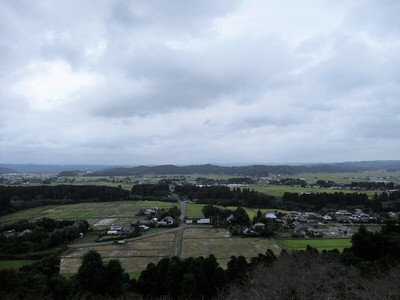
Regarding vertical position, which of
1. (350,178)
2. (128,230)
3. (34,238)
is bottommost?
(128,230)

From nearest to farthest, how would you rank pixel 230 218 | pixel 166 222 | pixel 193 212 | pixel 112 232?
pixel 112 232 → pixel 166 222 → pixel 230 218 → pixel 193 212

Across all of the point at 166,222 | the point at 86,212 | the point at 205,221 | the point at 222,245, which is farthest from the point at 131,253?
the point at 86,212

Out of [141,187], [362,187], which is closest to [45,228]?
[141,187]

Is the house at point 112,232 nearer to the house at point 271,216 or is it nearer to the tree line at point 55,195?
the house at point 271,216

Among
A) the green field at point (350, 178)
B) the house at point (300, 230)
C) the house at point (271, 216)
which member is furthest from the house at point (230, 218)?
the green field at point (350, 178)

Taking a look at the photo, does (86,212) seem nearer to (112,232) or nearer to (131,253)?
(112,232)

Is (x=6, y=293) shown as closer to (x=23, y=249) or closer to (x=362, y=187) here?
(x=23, y=249)

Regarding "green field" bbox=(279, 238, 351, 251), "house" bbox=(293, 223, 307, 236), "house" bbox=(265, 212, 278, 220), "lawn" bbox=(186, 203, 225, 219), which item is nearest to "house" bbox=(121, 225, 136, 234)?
"lawn" bbox=(186, 203, 225, 219)

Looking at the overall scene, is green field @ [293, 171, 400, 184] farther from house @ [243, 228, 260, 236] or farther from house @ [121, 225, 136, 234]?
house @ [121, 225, 136, 234]

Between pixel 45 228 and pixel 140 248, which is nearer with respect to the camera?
pixel 140 248
